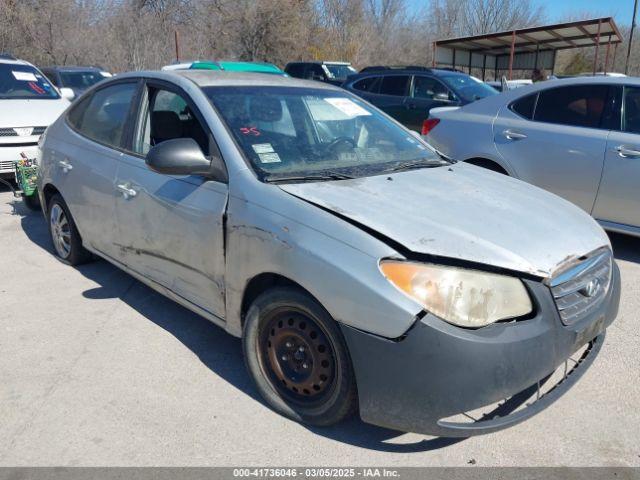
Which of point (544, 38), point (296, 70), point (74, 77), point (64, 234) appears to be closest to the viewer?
point (64, 234)

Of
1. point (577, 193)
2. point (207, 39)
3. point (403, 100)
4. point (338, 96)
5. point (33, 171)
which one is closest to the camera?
point (338, 96)

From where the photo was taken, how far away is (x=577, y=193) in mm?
5258

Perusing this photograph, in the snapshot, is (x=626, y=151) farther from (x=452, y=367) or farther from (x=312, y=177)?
(x=452, y=367)

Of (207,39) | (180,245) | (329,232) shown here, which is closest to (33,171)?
(180,245)

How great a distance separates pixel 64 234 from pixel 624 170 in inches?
190

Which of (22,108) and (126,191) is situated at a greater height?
(22,108)

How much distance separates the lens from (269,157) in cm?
307

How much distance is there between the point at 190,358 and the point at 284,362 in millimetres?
874

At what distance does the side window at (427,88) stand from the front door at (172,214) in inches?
278

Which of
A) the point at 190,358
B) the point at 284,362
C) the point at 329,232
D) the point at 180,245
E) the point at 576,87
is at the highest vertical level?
the point at 576,87

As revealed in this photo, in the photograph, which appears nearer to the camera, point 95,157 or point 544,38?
point 95,157

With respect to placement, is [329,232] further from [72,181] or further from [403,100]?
[403,100]

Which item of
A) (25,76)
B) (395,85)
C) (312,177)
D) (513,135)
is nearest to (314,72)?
(395,85)

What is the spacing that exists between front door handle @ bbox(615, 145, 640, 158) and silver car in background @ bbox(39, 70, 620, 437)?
2166mm
